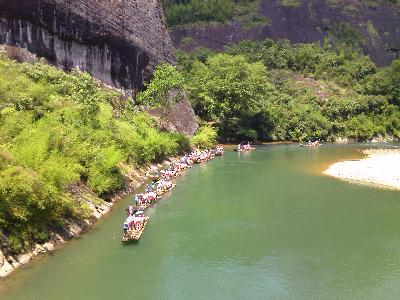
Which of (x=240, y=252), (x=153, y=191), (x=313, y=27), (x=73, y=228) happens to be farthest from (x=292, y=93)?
(x=73, y=228)

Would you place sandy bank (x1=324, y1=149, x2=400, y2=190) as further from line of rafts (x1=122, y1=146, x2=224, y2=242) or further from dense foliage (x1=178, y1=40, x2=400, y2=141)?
dense foliage (x1=178, y1=40, x2=400, y2=141)

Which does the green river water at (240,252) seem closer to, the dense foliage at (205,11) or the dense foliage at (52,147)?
the dense foliage at (52,147)

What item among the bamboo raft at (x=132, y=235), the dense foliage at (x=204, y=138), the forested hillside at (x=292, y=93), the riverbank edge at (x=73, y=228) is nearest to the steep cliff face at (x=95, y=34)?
the forested hillside at (x=292, y=93)

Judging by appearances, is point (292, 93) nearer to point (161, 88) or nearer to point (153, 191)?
point (161, 88)

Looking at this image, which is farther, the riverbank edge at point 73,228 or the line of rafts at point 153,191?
the line of rafts at point 153,191

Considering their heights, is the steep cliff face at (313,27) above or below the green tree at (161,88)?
above

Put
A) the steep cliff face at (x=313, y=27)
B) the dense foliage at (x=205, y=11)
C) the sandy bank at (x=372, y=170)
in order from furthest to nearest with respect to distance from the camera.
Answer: the dense foliage at (x=205, y=11), the steep cliff face at (x=313, y=27), the sandy bank at (x=372, y=170)

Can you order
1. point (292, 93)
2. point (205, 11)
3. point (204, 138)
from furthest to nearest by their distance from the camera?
point (205, 11) < point (292, 93) < point (204, 138)

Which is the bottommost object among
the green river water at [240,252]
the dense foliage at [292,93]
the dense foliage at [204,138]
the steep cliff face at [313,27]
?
the green river water at [240,252]
